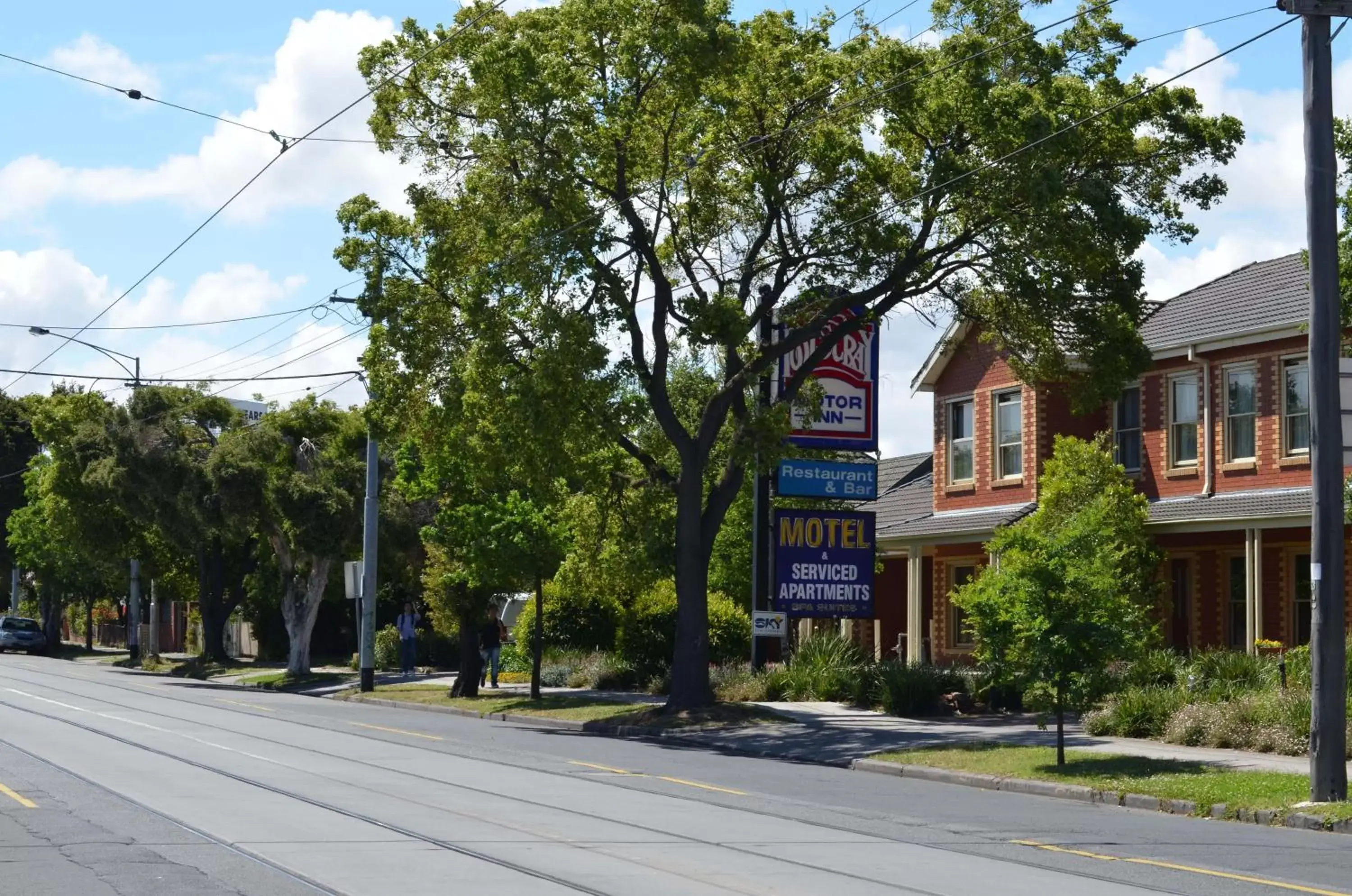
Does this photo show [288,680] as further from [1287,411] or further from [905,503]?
[1287,411]

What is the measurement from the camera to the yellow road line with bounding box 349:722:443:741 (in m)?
23.9

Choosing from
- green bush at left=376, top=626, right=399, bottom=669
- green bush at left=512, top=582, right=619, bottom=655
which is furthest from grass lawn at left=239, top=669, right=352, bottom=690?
green bush at left=512, top=582, right=619, bottom=655

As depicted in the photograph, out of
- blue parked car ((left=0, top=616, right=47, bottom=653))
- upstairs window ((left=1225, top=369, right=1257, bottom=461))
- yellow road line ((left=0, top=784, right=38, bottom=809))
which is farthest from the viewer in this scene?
blue parked car ((left=0, top=616, right=47, bottom=653))

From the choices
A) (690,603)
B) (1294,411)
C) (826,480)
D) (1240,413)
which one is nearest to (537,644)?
(690,603)

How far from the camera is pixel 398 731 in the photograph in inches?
995

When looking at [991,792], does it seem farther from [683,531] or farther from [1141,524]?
[1141,524]

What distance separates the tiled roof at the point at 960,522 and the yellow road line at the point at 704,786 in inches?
642

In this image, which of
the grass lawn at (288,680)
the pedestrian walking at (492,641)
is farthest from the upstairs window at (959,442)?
the grass lawn at (288,680)

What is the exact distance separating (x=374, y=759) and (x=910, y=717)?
→ 10125mm

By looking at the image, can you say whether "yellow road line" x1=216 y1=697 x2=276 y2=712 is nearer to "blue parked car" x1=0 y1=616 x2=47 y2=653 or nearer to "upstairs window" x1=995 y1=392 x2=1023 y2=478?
"upstairs window" x1=995 y1=392 x2=1023 y2=478

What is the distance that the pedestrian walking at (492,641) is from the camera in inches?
1378

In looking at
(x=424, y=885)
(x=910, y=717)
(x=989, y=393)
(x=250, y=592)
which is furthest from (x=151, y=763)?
(x=250, y=592)

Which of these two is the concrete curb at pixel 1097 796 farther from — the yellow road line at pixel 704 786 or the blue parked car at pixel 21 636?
the blue parked car at pixel 21 636

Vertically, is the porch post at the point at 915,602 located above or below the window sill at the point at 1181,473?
below
